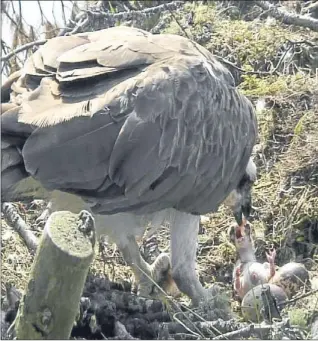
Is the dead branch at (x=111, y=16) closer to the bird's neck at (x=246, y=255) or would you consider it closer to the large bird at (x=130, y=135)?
the large bird at (x=130, y=135)

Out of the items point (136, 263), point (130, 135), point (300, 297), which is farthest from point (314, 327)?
point (136, 263)

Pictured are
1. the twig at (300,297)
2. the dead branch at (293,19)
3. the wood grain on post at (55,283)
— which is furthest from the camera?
the dead branch at (293,19)

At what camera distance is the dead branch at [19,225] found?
568 cm

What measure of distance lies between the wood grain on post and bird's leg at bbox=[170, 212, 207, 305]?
5.83 feet

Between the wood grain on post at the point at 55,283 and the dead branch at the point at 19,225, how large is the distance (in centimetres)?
155

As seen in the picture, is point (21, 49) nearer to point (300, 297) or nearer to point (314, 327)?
point (300, 297)

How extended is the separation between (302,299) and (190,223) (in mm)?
867

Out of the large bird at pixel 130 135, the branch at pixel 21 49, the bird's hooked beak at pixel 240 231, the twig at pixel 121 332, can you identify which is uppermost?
the large bird at pixel 130 135

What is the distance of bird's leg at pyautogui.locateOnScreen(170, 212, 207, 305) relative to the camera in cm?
Answer: 582

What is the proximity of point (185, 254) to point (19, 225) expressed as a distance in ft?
3.02

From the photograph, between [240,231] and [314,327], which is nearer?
[314,327]

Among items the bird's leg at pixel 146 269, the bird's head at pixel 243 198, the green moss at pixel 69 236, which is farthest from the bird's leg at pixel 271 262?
the green moss at pixel 69 236

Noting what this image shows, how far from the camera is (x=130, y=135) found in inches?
207

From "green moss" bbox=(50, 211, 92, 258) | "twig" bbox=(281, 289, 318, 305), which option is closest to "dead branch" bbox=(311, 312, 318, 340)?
"twig" bbox=(281, 289, 318, 305)
